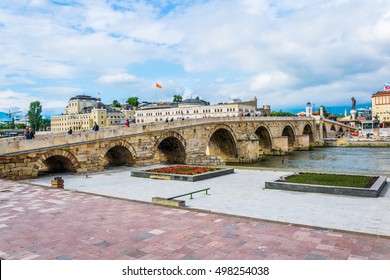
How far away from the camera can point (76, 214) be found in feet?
26.6

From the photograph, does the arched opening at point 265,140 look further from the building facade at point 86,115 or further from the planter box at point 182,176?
the building facade at point 86,115

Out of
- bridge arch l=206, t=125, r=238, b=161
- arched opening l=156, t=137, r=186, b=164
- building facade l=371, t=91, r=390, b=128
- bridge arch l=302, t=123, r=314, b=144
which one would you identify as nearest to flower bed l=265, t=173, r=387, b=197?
arched opening l=156, t=137, r=186, b=164

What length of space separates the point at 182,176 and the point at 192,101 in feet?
233

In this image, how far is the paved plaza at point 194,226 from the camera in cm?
545

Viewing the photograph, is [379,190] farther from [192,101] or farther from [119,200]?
[192,101]

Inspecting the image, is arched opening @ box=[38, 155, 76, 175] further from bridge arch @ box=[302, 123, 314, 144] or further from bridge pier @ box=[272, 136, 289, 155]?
bridge arch @ box=[302, 123, 314, 144]

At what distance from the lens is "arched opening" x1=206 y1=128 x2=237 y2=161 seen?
1355 inches

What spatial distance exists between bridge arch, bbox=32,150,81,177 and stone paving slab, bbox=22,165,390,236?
98 centimetres

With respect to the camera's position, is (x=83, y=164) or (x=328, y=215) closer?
(x=328, y=215)

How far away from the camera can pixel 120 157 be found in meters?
21.6

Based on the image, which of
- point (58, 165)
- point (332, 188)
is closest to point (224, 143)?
point (58, 165)

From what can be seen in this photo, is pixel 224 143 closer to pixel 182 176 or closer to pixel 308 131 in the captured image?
pixel 182 176

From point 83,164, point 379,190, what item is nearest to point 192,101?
point 83,164
